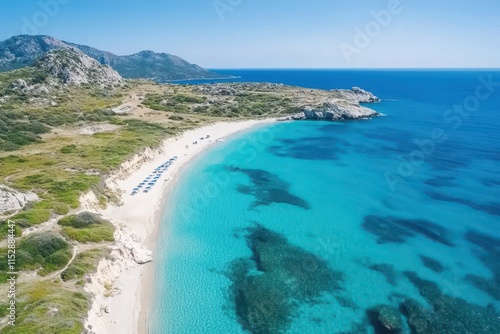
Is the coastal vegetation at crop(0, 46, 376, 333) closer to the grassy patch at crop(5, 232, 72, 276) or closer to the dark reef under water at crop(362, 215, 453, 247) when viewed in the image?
the grassy patch at crop(5, 232, 72, 276)

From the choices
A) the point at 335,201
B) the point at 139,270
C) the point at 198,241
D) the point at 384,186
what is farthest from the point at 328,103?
the point at 139,270

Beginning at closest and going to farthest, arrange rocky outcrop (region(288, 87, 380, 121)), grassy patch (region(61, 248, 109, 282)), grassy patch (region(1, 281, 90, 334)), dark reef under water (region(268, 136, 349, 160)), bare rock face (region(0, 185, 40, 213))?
grassy patch (region(1, 281, 90, 334)) → grassy patch (region(61, 248, 109, 282)) → bare rock face (region(0, 185, 40, 213)) → dark reef under water (region(268, 136, 349, 160)) → rocky outcrop (region(288, 87, 380, 121))

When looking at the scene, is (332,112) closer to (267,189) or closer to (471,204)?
(267,189)

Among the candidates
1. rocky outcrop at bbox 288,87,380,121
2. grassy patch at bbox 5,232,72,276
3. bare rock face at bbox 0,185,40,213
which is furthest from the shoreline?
rocky outcrop at bbox 288,87,380,121

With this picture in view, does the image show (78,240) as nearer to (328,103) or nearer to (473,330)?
(473,330)

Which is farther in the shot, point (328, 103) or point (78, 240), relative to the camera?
point (328, 103)

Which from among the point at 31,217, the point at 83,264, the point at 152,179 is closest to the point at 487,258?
the point at 83,264

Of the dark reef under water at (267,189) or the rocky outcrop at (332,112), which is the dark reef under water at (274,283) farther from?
the rocky outcrop at (332,112)
